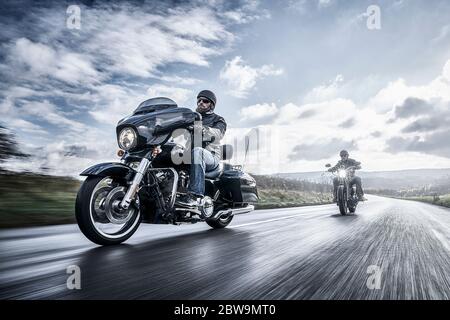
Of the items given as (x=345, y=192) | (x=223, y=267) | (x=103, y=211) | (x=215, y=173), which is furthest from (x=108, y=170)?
(x=345, y=192)

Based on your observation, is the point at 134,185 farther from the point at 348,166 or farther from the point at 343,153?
the point at 343,153

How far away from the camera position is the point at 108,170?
3.38m

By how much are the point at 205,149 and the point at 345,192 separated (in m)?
7.19

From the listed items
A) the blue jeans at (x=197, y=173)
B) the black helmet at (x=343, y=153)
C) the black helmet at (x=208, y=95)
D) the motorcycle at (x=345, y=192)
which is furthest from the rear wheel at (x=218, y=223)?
the black helmet at (x=343, y=153)

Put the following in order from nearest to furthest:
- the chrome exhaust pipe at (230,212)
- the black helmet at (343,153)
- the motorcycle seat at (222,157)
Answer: the chrome exhaust pipe at (230,212), the motorcycle seat at (222,157), the black helmet at (343,153)

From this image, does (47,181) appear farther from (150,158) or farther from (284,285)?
(284,285)

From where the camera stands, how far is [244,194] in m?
5.38

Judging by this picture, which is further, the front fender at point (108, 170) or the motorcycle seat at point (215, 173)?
the motorcycle seat at point (215, 173)

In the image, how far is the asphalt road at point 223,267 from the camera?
6.66ft

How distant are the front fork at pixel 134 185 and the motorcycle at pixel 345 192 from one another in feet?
24.8

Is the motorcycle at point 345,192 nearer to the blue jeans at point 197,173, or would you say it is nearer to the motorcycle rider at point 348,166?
the motorcycle rider at point 348,166
